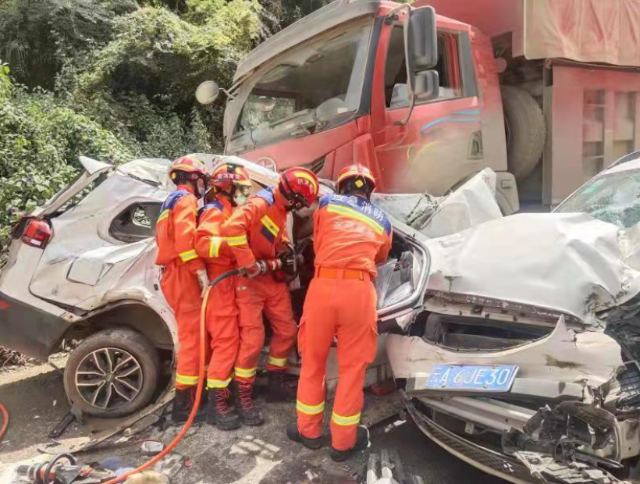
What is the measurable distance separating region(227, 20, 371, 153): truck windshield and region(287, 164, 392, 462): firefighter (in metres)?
1.31

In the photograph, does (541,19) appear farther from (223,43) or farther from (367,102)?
(223,43)

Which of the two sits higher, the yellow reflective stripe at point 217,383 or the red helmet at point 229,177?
the red helmet at point 229,177

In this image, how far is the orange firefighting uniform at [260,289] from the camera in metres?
3.29

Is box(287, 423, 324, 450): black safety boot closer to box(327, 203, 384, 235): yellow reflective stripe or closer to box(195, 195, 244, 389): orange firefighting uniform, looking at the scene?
box(195, 195, 244, 389): orange firefighting uniform

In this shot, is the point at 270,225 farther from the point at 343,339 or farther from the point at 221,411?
the point at 221,411

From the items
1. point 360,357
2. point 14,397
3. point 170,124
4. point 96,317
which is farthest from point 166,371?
point 170,124

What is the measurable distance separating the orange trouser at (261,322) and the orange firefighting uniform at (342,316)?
18.4 inches

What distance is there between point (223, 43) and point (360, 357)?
29.0ft

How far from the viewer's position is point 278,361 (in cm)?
362

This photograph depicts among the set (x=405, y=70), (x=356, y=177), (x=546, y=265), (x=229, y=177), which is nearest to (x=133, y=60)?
(x=405, y=70)

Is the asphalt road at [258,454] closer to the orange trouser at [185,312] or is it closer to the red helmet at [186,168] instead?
the orange trouser at [185,312]

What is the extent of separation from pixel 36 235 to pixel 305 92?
8.13 ft

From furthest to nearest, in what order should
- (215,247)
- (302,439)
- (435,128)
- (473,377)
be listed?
(435,128), (215,247), (302,439), (473,377)

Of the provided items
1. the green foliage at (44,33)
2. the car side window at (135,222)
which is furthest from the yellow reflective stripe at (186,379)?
the green foliage at (44,33)
